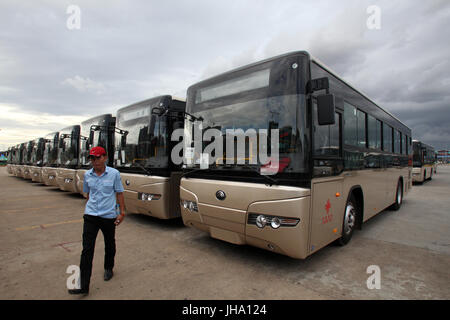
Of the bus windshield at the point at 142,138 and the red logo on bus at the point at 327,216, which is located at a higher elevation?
the bus windshield at the point at 142,138

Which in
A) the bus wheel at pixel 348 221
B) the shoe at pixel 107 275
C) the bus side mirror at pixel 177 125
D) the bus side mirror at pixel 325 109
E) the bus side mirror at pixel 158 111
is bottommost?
the shoe at pixel 107 275

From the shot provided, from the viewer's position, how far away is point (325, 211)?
144 inches

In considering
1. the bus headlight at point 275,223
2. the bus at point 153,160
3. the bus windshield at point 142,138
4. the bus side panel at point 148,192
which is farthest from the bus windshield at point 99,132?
the bus headlight at point 275,223

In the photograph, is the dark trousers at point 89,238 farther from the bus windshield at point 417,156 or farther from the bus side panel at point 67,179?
the bus windshield at point 417,156

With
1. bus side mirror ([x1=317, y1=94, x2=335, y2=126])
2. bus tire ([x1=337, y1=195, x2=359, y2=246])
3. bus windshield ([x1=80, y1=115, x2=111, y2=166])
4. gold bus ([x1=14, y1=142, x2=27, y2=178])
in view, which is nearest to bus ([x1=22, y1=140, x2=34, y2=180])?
gold bus ([x1=14, y1=142, x2=27, y2=178])

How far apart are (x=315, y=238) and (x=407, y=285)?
125 centimetres

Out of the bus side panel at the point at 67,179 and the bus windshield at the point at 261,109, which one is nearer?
the bus windshield at the point at 261,109

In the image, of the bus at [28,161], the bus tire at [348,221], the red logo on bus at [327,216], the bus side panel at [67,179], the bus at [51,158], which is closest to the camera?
the red logo on bus at [327,216]

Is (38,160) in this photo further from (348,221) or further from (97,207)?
(348,221)

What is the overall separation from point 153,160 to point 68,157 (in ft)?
23.1

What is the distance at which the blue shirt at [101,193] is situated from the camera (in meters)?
3.11

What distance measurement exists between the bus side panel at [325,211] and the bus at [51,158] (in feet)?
39.6

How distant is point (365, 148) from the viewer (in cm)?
534
